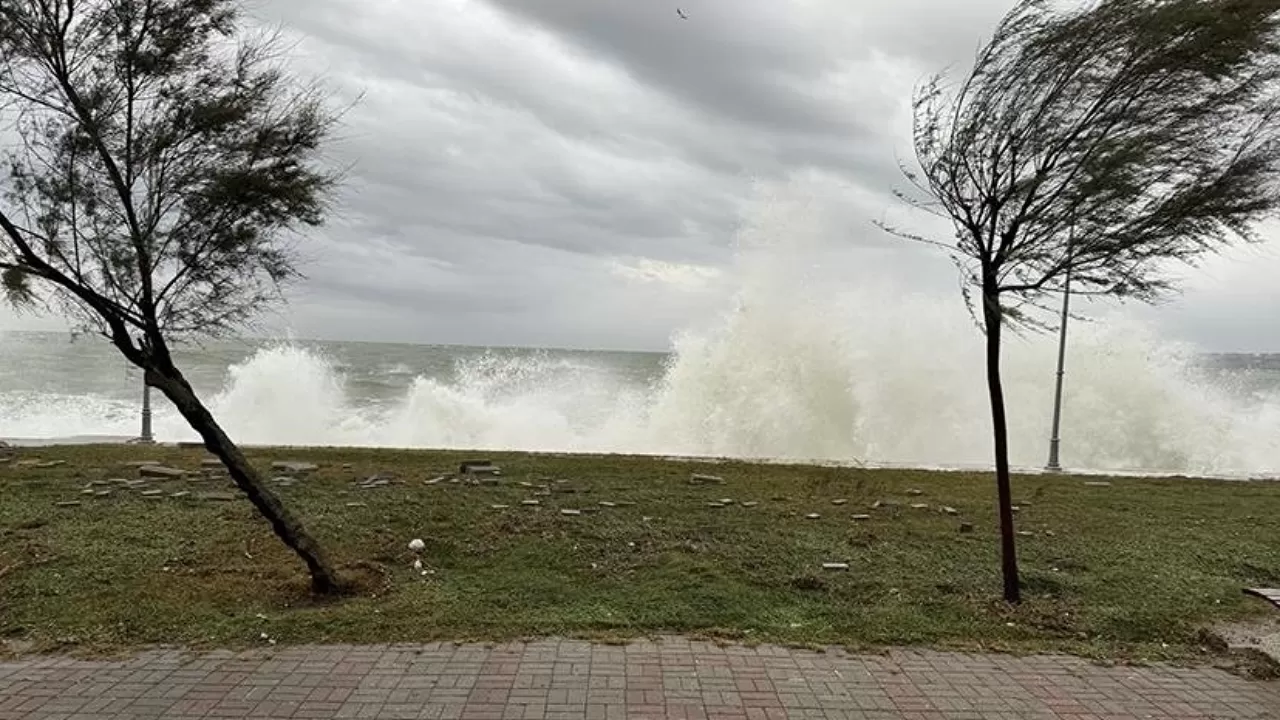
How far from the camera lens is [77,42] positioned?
5.42 metres

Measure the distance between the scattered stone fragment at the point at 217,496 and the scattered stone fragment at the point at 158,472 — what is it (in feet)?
4.46

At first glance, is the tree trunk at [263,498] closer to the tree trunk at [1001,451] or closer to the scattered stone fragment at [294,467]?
the tree trunk at [1001,451]

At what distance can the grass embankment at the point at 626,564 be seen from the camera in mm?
5207

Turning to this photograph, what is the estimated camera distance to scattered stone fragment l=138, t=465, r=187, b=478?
10.1 meters

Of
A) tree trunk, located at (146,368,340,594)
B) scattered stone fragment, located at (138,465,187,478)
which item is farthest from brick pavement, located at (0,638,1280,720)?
scattered stone fragment, located at (138,465,187,478)

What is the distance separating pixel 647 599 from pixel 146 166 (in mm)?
4290

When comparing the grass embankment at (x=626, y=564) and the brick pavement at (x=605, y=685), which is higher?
the grass embankment at (x=626, y=564)

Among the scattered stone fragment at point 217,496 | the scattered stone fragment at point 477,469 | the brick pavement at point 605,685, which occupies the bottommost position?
the brick pavement at point 605,685

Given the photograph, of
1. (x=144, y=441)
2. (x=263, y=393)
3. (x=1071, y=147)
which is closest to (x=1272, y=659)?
(x=1071, y=147)

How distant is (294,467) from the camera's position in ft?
35.6

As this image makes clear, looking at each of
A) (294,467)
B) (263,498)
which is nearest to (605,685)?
(263,498)

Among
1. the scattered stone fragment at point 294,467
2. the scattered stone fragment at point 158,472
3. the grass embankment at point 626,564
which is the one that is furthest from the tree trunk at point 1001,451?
the scattered stone fragment at point 158,472

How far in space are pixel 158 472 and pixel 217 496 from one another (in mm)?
1859

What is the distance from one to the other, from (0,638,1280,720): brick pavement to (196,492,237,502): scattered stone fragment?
4.28m
